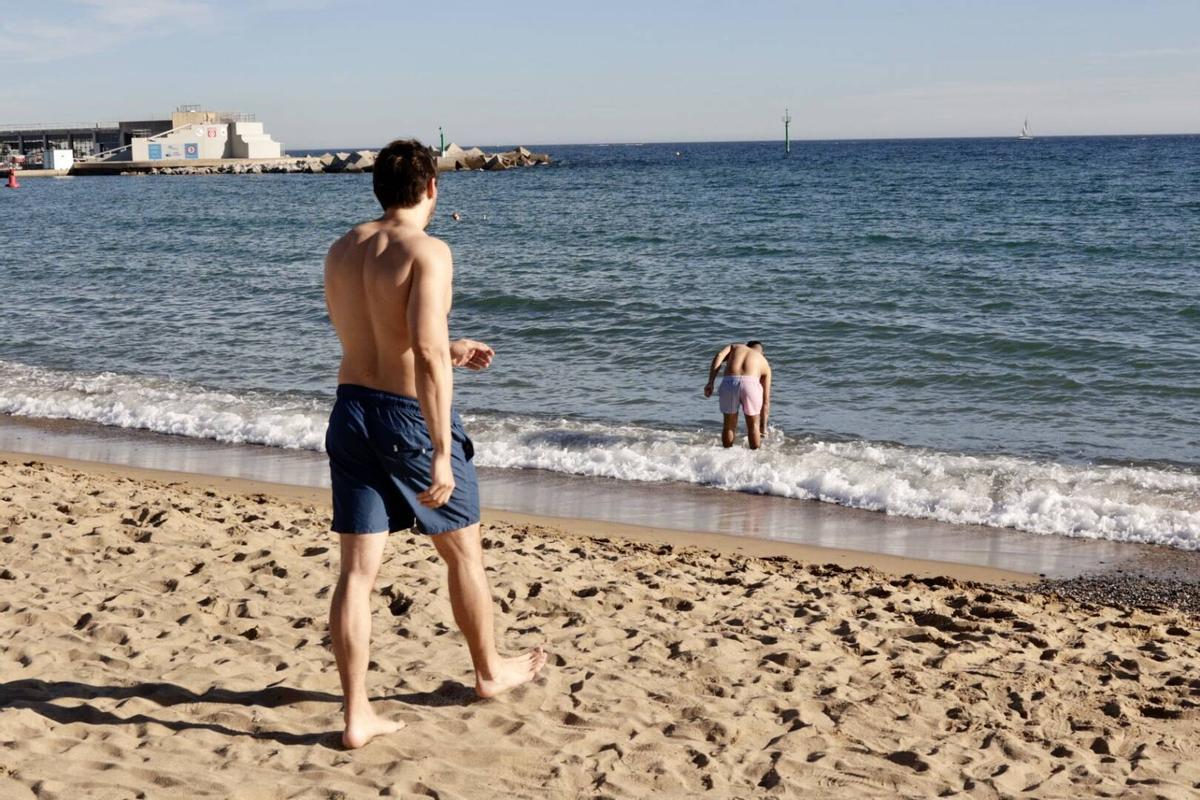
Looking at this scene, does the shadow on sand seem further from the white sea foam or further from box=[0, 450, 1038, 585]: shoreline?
the white sea foam

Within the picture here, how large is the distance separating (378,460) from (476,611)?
26.9 inches

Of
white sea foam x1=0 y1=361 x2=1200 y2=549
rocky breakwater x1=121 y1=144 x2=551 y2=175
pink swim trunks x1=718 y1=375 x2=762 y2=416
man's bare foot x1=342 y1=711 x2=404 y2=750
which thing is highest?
rocky breakwater x1=121 y1=144 x2=551 y2=175

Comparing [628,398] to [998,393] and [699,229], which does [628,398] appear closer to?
[998,393]

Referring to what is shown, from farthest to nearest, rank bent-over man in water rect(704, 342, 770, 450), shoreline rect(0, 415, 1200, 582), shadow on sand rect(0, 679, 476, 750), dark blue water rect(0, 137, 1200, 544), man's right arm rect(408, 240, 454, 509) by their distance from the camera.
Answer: dark blue water rect(0, 137, 1200, 544) < bent-over man in water rect(704, 342, 770, 450) < shoreline rect(0, 415, 1200, 582) < shadow on sand rect(0, 679, 476, 750) < man's right arm rect(408, 240, 454, 509)

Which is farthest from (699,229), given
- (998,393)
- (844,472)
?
(844,472)

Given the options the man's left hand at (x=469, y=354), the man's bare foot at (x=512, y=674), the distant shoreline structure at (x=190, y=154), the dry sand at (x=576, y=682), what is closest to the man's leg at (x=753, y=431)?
the dry sand at (x=576, y=682)

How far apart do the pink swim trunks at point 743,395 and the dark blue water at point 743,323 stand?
1.63 feet

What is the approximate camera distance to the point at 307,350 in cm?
1573

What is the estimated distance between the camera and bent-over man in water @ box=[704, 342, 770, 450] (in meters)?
10.1

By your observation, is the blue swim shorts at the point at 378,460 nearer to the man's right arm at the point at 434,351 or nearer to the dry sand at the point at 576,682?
the man's right arm at the point at 434,351

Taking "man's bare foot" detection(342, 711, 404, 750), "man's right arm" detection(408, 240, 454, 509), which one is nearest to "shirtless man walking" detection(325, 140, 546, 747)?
"man's right arm" detection(408, 240, 454, 509)

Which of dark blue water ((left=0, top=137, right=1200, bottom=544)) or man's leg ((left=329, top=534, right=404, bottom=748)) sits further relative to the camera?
dark blue water ((left=0, top=137, right=1200, bottom=544))

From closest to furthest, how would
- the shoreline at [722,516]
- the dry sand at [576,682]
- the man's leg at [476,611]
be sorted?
1. the dry sand at [576,682]
2. the man's leg at [476,611]
3. the shoreline at [722,516]

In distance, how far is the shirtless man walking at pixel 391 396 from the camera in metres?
3.38
